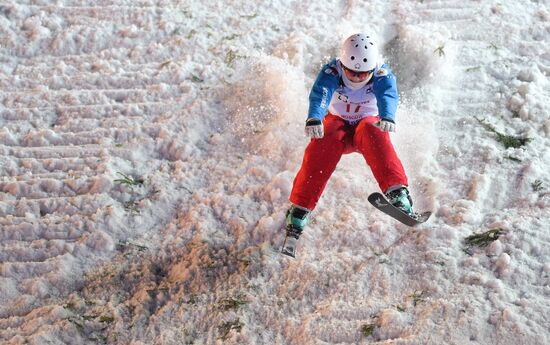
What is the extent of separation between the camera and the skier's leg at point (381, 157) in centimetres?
297

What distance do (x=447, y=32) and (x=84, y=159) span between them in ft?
8.74

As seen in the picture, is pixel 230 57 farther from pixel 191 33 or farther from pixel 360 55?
pixel 360 55

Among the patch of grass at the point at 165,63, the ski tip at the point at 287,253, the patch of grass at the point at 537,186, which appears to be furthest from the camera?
the patch of grass at the point at 165,63

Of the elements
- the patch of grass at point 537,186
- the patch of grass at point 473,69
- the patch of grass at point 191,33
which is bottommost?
the patch of grass at point 537,186

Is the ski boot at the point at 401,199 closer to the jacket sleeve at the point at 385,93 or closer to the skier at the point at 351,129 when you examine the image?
the skier at the point at 351,129

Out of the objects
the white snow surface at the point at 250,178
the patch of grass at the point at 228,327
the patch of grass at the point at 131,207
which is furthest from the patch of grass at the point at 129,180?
the patch of grass at the point at 228,327

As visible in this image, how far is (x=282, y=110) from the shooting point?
3.92 metres

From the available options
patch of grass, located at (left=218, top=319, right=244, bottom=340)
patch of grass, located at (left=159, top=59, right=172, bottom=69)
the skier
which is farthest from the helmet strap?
patch of grass, located at (left=159, top=59, right=172, bottom=69)

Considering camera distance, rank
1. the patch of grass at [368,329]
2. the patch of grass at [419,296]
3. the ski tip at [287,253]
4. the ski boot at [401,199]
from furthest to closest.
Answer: the ski tip at [287,253] → the ski boot at [401,199] → the patch of grass at [419,296] → the patch of grass at [368,329]

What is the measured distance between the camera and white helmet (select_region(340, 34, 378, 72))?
3.04 meters

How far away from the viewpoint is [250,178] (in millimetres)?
3572

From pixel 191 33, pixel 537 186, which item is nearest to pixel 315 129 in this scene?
pixel 537 186

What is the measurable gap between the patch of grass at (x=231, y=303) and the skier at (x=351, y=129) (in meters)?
0.34

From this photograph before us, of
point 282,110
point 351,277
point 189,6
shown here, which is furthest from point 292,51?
point 351,277
